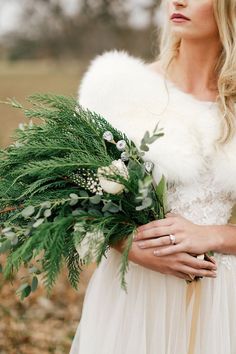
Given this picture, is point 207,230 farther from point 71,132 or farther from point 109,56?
point 109,56

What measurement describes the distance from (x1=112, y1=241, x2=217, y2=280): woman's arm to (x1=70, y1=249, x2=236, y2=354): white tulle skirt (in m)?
0.17

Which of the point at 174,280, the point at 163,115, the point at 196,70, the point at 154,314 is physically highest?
the point at 196,70

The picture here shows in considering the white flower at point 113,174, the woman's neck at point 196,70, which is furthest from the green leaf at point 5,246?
the woman's neck at point 196,70

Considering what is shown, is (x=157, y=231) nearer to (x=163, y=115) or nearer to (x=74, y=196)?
(x=74, y=196)

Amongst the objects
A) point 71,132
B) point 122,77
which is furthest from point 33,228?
point 122,77

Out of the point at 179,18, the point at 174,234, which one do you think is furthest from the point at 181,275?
the point at 179,18

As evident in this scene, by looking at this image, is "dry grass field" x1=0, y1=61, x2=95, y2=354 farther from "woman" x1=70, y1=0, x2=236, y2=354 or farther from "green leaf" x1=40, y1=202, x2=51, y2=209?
"green leaf" x1=40, y1=202, x2=51, y2=209

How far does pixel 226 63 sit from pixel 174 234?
35.0 inches

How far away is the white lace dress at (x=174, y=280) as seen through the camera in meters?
2.53

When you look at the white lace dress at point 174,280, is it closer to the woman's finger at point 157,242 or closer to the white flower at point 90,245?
the woman's finger at point 157,242

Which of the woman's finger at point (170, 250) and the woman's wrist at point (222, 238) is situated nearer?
the woman's finger at point (170, 250)

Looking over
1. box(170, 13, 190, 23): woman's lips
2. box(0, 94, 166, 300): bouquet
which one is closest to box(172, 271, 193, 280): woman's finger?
box(0, 94, 166, 300): bouquet

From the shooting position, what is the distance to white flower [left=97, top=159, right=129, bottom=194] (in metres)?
2.19

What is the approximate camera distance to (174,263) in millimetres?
2348
